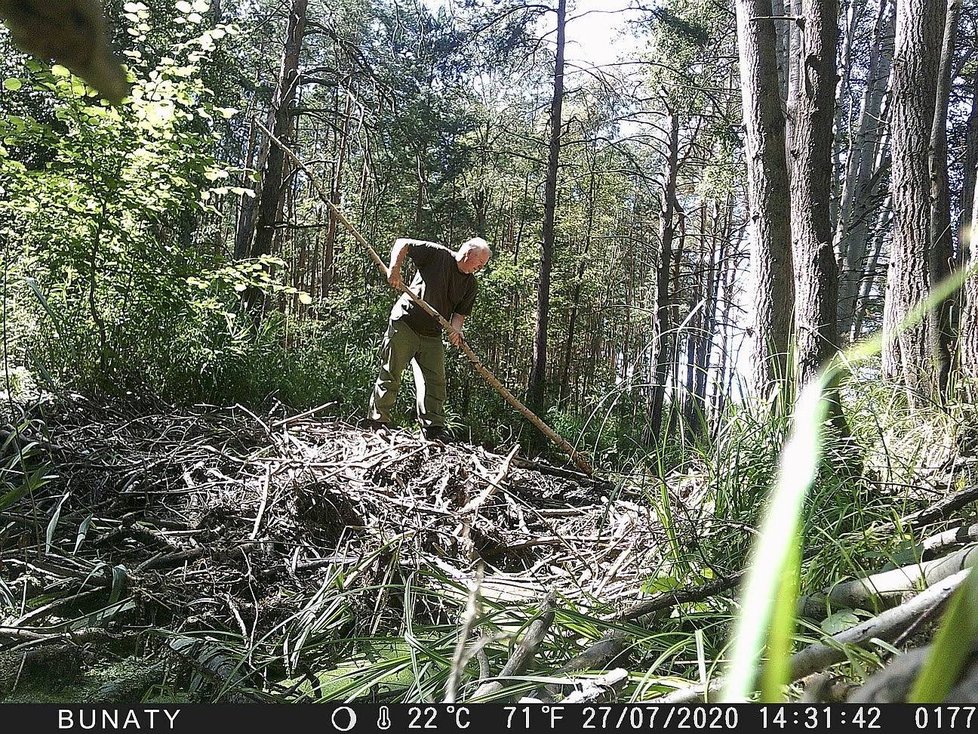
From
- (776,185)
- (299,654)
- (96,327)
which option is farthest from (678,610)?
(96,327)

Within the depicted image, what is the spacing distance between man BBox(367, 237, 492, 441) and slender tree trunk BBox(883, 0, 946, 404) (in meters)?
2.89

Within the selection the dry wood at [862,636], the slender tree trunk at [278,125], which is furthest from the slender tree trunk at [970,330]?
the slender tree trunk at [278,125]

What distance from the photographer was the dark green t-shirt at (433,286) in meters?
6.07

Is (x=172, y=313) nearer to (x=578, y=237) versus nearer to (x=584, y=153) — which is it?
(x=578, y=237)

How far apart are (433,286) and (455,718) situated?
5.04 metres

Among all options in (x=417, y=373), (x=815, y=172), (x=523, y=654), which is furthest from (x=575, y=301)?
(x=523, y=654)

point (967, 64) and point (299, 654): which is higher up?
point (967, 64)

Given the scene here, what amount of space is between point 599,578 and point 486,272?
9647 millimetres

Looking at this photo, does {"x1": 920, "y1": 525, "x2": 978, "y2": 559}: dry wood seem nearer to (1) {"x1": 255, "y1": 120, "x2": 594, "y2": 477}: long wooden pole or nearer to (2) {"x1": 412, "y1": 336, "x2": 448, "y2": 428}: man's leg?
(1) {"x1": 255, "y1": 120, "x2": 594, "y2": 477}: long wooden pole

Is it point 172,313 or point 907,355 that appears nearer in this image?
point 907,355

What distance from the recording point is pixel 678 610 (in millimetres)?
1964

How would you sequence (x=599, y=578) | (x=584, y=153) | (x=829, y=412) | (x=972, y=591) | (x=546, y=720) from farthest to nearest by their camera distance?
1. (x=584, y=153)
2. (x=599, y=578)
3. (x=829, y=412)
4. (x=546, y=720)
5. (x=972, y=591)

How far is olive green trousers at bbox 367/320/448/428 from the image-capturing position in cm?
617

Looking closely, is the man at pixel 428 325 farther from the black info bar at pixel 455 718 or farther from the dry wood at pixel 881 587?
the black info bar at pixel 455 718
